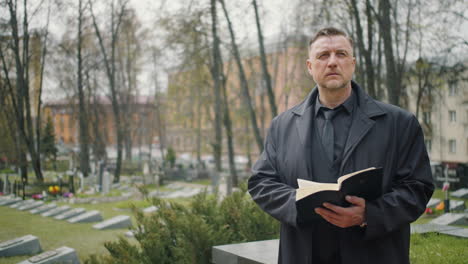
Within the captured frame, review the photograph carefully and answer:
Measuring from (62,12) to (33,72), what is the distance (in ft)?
9.51

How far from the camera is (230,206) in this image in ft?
23.8

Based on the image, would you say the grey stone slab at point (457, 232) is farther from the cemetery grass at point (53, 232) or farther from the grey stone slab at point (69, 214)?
the grey stone slab at point (69, 214)

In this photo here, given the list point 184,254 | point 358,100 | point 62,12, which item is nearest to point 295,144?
point 358,100

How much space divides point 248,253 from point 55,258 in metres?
3.97

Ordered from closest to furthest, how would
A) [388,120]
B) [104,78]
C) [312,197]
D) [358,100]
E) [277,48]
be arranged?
[312,197] < [388,120] < [358,100] < [104,78] < [277,48]

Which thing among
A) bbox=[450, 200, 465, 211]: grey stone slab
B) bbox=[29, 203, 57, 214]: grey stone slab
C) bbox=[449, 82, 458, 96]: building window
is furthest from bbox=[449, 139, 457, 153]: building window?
bbox=[29, 203, 57, 214]: grey stone slab

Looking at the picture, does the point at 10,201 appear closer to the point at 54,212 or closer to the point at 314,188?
the point at 54,212

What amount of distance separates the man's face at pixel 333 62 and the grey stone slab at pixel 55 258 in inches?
237

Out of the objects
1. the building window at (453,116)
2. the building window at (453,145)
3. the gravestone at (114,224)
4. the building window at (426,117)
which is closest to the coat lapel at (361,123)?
the gravestone at (114,224)

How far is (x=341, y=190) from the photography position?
213cm

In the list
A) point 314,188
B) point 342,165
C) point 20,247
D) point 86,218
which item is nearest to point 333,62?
point 342,165

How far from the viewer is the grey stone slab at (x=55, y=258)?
7.09 meters

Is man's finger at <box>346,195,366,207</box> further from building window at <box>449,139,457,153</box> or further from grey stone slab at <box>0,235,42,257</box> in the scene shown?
building window at <box>449,139,457,153</box>

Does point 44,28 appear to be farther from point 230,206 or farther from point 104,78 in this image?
point 104,78
